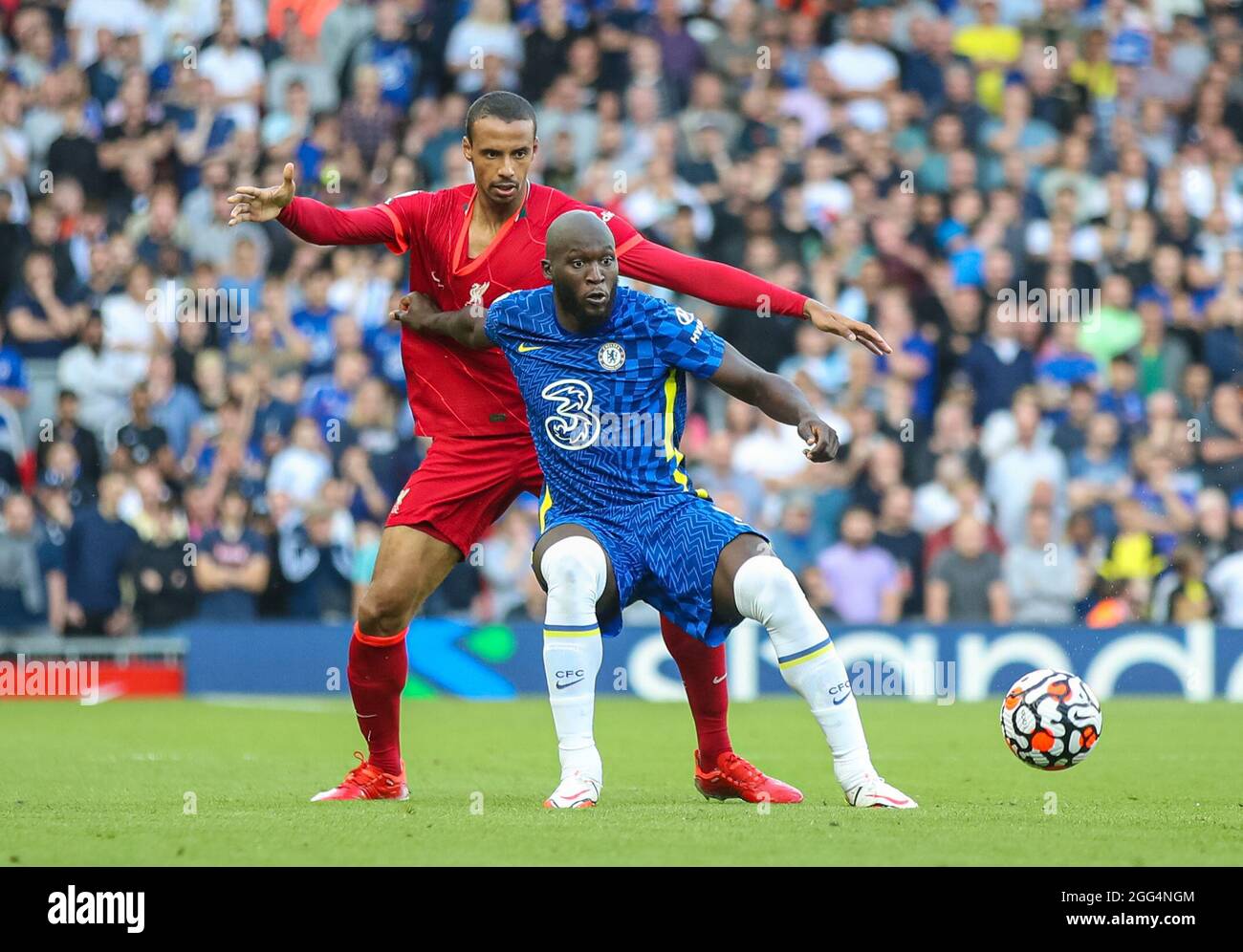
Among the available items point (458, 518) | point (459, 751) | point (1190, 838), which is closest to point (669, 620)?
point (458, 518)

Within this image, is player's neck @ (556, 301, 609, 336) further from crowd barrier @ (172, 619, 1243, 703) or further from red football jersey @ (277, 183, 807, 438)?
crowd barrier @ (172, 619, 1243, 703)

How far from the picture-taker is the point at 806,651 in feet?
25.0

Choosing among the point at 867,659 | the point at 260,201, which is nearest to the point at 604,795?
the point at 260,201

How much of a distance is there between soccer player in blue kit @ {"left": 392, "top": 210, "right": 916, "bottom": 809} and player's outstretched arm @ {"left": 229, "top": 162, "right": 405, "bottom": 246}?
68cm

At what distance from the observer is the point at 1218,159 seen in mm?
19234

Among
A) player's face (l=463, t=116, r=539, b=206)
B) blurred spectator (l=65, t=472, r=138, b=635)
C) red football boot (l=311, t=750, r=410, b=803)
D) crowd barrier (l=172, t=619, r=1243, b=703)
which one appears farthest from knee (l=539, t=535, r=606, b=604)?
blurred spectator (l=65, t=472, r=138, b=635)

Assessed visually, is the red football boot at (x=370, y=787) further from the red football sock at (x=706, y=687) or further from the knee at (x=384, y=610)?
the red football sock at (x=706, y=687)

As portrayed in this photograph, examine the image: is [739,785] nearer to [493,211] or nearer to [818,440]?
[818,440]

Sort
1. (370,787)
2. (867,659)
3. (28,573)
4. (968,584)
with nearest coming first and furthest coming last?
(370,787) → (867,659) → (968,584) → (28,573)

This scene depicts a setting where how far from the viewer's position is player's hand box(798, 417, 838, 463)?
24.3ft

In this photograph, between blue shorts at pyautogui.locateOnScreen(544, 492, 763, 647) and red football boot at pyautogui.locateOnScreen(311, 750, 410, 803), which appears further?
red football boot at pyautogui.locateOnScreen(311, 750, 410, 803)

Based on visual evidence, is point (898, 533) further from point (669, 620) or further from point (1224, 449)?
point (669, 620)

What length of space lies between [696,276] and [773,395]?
68 centimetres
